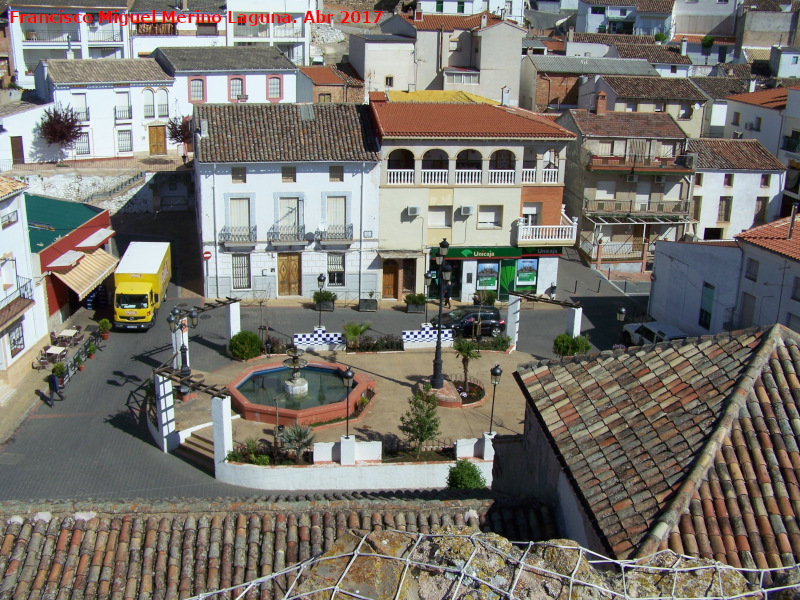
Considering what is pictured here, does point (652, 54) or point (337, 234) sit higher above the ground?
point (652, 54)

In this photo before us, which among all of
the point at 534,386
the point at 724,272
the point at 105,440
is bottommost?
the point at 105,440

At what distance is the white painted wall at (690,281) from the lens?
112 ft

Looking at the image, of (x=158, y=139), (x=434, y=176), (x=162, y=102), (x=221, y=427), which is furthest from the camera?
(x=158, y=139)

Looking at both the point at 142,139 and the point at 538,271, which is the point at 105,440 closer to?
the point at 538,271

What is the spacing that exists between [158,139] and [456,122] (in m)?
24.1

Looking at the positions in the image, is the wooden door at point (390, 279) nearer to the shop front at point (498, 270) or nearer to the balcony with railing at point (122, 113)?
the shop front at point (498, 270)

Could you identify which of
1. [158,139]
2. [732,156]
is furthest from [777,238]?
[158,139]

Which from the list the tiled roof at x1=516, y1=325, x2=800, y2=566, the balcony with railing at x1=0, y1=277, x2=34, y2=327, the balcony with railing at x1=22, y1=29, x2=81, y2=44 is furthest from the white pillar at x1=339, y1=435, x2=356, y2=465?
the balcony with railing at x1=22, y1=29, x2=81, y2=44

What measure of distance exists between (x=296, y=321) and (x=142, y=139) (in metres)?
24.1

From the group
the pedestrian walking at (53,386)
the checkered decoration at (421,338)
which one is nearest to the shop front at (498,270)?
the checkered decoration at (421,338)

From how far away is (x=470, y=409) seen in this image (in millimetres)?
28828

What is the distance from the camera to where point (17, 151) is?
5228 centimetres

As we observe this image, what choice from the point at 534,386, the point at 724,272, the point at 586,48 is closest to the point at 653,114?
the point at 724,272

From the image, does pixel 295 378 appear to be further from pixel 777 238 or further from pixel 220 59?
pixel 220 59
